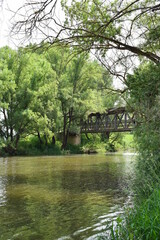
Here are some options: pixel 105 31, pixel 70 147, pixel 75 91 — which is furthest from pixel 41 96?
pixel 105 31

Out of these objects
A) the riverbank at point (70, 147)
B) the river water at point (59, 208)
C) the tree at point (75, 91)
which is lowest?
the river water at point (59, 208)

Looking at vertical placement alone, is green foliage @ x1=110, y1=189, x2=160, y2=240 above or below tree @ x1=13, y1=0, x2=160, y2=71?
below

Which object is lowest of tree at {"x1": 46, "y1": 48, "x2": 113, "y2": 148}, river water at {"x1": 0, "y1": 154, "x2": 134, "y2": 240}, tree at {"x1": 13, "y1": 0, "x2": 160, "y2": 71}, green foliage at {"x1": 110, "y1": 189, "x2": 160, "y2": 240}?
river water at {"x1": 0, "y1": 154, "x2": 134, "y2": 240}

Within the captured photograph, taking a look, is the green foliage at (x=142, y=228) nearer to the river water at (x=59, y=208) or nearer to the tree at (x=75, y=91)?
the river water at (x=59, y=208)

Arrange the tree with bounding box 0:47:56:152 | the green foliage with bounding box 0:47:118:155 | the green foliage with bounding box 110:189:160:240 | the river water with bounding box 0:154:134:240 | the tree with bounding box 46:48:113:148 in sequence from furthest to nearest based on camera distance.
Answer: the tree with bounding box 46:48:113:148 → the green foliage with bounding box 0:47:118:155 → the tree with bounding box 0:47:56:152 → the river water with bounding box 0:154:134:240 → the green foliage with bounding box 110:189:160:240

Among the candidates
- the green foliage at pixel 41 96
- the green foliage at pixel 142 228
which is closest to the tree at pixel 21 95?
the green foliage at pixel 41 96

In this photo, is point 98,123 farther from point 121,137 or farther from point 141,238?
point 141,238

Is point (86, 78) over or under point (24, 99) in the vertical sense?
over

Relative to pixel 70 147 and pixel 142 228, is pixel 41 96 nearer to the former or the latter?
pixel 70 147

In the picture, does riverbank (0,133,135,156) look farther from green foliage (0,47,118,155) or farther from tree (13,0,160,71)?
tree (13,0,160,71)

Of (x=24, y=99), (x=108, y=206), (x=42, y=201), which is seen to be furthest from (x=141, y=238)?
(x=24, y=99)

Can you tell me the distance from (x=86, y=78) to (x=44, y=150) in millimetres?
10335

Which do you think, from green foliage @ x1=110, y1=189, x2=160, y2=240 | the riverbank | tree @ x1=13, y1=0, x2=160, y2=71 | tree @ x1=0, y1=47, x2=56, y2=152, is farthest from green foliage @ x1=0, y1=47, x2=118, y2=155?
green foliage @ x1=110, y1=189, x2=160, y2=240

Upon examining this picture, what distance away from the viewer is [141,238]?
3926 mm
